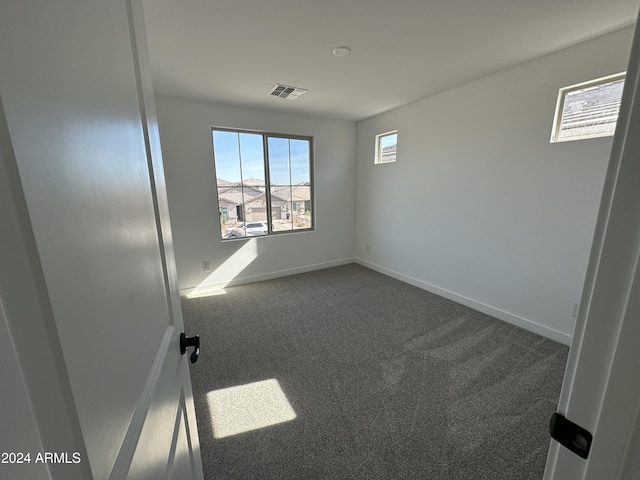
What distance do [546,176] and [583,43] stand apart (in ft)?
3.34

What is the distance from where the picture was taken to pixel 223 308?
3.15m

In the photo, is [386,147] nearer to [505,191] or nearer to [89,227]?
[505,191]

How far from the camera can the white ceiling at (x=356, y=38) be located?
1635 mm

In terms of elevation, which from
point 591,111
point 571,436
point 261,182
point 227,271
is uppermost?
point 591,111

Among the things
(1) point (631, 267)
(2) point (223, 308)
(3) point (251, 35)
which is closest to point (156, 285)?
(1) point (631, 267)

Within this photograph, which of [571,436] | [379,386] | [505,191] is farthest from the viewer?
[505,191]

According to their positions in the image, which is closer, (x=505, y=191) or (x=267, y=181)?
(x=505, y=191)

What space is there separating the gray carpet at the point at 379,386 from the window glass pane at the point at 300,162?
2.00 m

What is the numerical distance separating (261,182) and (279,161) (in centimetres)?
43

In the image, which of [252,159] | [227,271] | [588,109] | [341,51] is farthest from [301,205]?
[588,109]

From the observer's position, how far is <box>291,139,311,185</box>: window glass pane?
4105 mm

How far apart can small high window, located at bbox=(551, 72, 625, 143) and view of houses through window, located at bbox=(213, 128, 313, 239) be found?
9.84 feet

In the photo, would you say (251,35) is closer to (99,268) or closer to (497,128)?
(99,268)

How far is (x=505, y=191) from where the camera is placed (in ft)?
8.63
